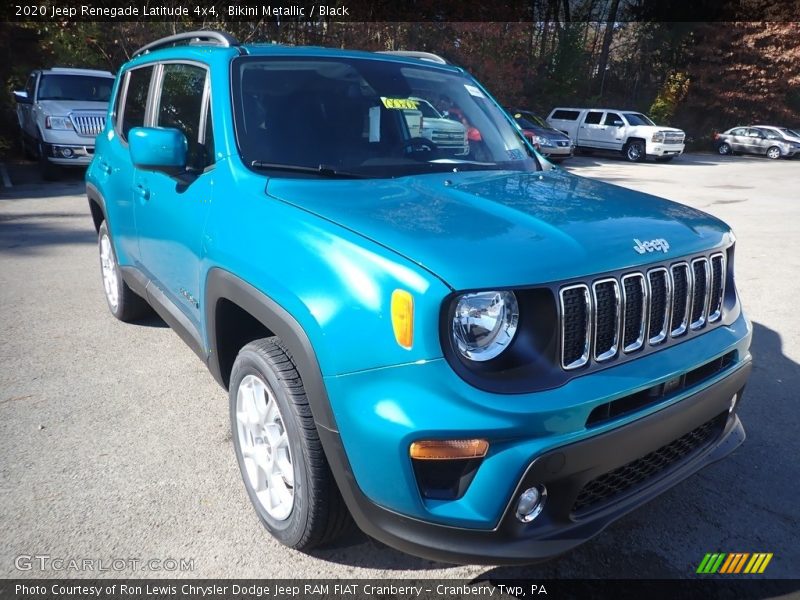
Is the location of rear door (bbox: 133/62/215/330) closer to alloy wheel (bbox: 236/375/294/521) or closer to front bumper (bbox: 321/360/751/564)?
alloy wheel (bbox: 236/375/294/521)

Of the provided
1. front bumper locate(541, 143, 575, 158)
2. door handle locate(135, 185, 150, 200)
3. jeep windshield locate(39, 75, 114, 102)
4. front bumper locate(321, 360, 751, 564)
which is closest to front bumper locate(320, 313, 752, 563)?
front bumper locate(321, 360, 751, 564)

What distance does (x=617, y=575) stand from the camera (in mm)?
2262

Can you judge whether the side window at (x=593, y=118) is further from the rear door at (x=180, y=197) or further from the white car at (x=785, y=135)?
the rear door at (x=180, y=197)

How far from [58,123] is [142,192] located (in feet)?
29.5

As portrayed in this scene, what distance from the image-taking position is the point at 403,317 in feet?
5.60

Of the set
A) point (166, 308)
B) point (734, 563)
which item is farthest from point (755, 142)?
point (166, 308)

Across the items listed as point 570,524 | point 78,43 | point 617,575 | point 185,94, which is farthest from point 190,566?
point 78,43

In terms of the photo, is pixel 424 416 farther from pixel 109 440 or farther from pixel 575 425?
pixel 109 440

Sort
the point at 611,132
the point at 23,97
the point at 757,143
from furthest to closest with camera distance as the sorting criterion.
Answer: the point at 757,143 → the point at 611,132 → the point at 23,97

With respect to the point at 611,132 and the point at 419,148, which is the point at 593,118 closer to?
the point at 611,132

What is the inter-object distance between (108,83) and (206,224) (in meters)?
11.5

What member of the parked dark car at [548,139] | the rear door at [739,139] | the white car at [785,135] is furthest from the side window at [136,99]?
the rear door at [739,139]

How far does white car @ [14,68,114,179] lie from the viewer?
424 inches

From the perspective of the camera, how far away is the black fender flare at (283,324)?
1882 mm
